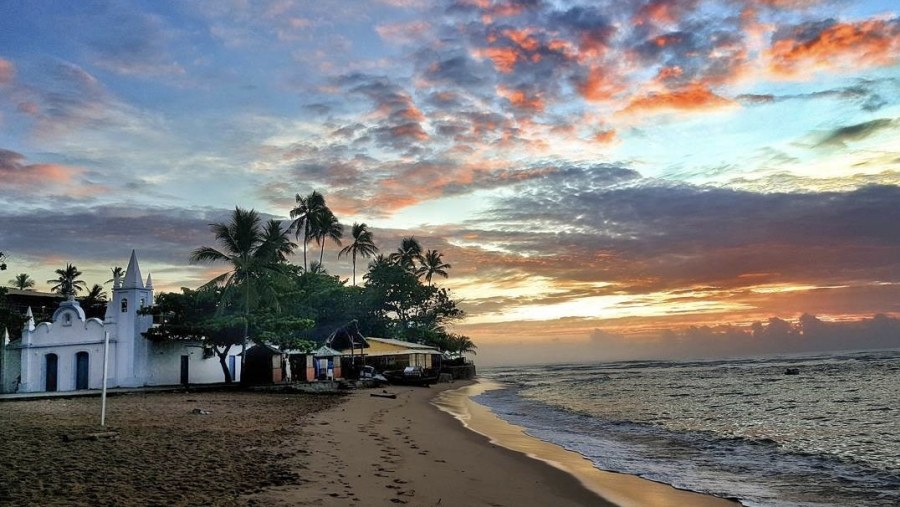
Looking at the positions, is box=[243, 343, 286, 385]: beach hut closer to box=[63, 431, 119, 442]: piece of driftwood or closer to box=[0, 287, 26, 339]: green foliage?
box=[0, 287, 26, 339]: green foliage

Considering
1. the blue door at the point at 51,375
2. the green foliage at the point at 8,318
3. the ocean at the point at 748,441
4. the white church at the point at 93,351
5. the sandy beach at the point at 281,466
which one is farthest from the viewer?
the blue door at the point at 51,375

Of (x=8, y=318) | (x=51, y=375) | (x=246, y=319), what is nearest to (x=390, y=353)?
(x=246, y=319)

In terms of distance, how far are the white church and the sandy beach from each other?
15523mm

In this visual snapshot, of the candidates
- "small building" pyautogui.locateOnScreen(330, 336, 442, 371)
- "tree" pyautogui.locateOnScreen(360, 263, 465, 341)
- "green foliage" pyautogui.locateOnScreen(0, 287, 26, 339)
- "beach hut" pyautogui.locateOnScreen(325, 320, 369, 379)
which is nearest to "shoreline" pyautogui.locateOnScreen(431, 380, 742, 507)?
"green foliage" pyautogui.locateOnScreen(0, 287, 26, 339)

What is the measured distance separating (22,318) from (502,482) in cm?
3322

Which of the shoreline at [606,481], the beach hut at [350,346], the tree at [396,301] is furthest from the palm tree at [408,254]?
the shoreline at [606,481]

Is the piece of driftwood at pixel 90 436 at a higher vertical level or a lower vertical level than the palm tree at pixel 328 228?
lower

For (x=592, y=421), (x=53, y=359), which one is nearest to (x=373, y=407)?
(x=592, y=421)

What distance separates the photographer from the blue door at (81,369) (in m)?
34.2

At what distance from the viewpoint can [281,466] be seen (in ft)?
33.1

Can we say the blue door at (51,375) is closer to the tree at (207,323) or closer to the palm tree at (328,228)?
A: the tree at (207,323)

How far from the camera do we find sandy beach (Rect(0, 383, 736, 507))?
8.02 metres

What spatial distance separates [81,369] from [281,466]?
2968 cm

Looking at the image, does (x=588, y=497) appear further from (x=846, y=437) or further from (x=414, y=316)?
(x=414, y=316)
